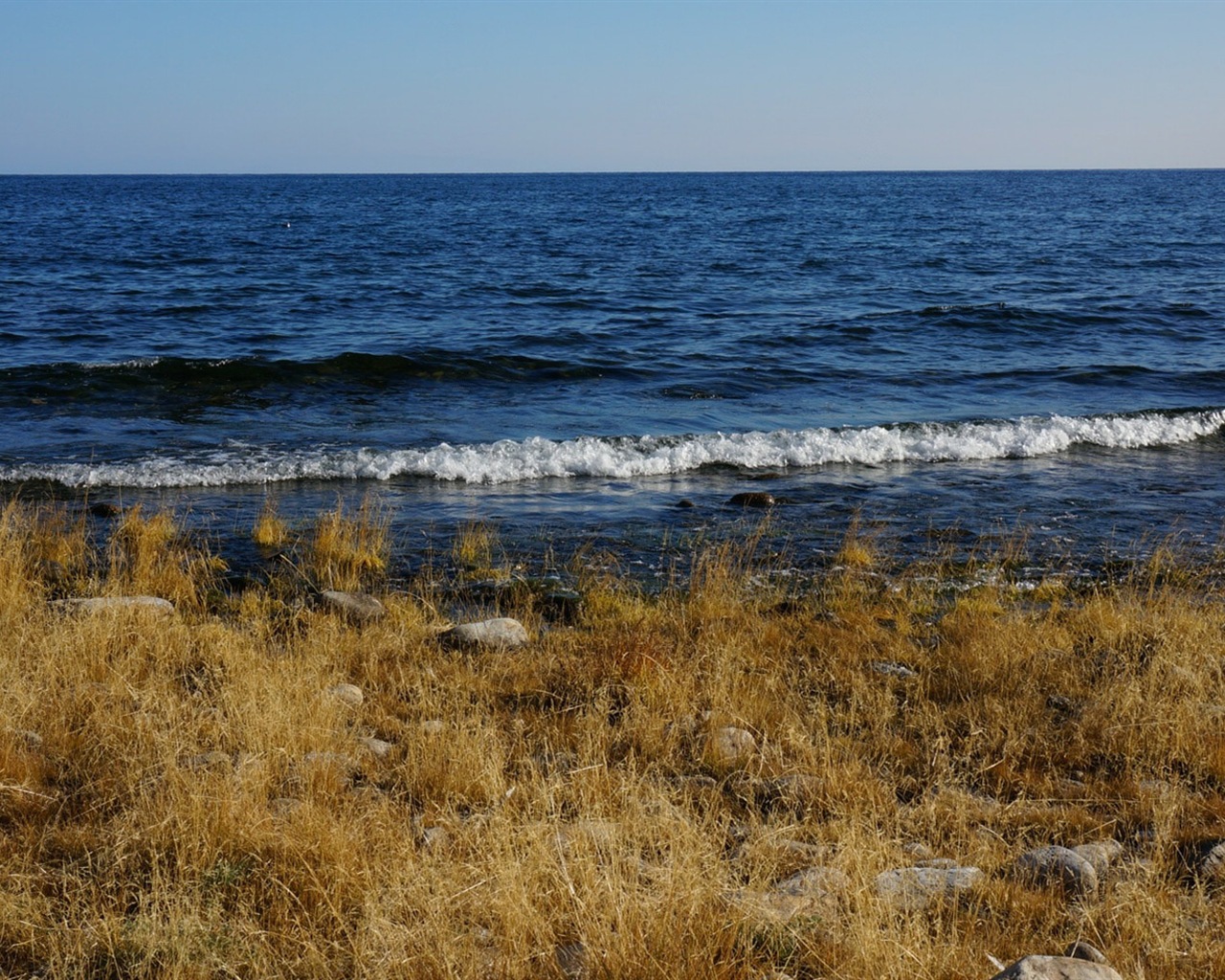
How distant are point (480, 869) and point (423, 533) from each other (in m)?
7.79

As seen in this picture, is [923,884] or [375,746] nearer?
Result: [923,884]

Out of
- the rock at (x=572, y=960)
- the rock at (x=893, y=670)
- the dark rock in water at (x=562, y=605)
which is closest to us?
the rock at (x=572, y=960)

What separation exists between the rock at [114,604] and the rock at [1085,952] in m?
6.17

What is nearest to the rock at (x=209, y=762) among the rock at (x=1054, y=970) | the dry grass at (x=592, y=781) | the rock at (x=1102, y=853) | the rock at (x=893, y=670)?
the dry grass at (x=592, y=781)

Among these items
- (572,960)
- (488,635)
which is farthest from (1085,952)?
(488,635)

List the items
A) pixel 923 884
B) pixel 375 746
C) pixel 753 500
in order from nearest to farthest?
pixel 923 884 < pixel 375 746 < pixel 753 500

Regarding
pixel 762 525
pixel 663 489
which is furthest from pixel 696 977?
pixel 663 489

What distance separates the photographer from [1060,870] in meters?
4.45

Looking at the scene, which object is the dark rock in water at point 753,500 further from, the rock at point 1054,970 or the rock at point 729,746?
the rock at point 1054,970

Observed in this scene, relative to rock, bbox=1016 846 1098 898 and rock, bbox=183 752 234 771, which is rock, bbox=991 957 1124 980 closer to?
rock, bbox=1016 846 1098 898

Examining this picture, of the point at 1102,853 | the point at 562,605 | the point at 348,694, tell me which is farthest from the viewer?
the point at 562,605

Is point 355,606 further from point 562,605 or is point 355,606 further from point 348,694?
point 348,694

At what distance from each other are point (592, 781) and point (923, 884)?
1573 mm

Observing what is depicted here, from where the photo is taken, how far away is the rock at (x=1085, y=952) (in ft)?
12.0
